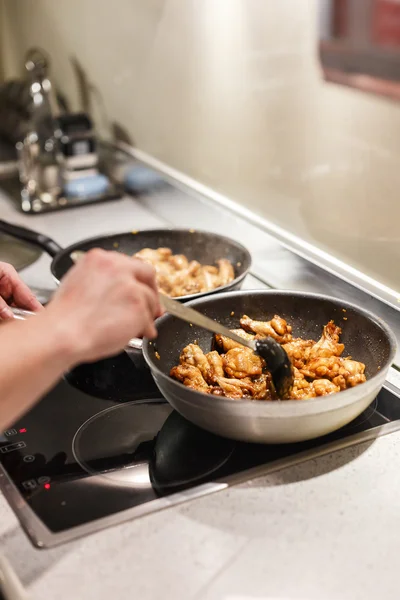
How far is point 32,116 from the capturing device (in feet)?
7.23

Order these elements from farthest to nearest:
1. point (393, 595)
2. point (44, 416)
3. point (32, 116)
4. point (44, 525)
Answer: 1. point (32, 116)
2. point (44, 416)
3. point (44, 525)
4. point (393, 595)

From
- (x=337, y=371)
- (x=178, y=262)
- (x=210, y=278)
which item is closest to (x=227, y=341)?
(x=337, y=371)

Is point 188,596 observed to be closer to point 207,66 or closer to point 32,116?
point 207,66

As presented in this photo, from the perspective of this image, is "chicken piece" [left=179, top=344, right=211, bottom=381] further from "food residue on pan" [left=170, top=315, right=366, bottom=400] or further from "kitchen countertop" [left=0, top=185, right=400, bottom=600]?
"kitchen countertop" [left=0, top=185, right=400, bottom=600]

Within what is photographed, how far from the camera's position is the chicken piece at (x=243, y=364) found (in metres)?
1.07

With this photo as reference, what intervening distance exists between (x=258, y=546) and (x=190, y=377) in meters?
0.28

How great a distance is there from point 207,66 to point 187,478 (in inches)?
43.5

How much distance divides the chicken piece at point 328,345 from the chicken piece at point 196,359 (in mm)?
155

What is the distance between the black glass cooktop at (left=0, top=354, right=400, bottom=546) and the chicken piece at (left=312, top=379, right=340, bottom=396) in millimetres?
62

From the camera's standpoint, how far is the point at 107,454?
1011mm

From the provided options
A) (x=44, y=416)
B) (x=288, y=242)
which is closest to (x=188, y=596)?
(x=44, y=416)

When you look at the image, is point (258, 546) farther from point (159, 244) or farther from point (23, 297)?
point (159, 244)

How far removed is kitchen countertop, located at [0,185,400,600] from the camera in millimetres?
777

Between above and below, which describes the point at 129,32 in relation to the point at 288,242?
above
